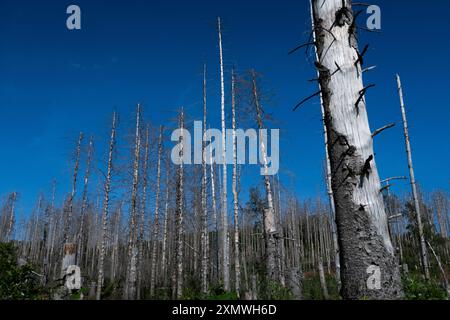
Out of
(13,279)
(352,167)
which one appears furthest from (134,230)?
(352,167)

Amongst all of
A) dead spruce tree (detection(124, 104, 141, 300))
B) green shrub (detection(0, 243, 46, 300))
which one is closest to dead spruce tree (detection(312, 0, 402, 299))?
green shrub (detection(0, 243, 46, 300))

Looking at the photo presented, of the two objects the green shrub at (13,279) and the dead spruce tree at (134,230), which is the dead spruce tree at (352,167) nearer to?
the green shrub at (13,279)

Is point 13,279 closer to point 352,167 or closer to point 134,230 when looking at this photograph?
point 352,167

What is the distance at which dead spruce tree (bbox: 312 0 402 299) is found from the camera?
2271mm

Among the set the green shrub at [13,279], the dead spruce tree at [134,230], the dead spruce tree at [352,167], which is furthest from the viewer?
the dead spruce tree at [134,230]

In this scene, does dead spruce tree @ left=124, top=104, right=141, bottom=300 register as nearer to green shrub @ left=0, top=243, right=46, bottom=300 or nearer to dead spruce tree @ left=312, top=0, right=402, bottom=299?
green shrub @ left=0, top=243, right=46, bottom=300

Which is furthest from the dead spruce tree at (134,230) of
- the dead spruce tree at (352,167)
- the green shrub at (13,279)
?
the dead spruce tree at (352,167)

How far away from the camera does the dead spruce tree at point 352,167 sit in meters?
2.27

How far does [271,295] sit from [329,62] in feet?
16.4

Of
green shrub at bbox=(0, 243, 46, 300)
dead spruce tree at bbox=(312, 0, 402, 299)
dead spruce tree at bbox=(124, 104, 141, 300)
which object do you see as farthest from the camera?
dead spruce tree at bbox=(124, 104, 141, 300)
